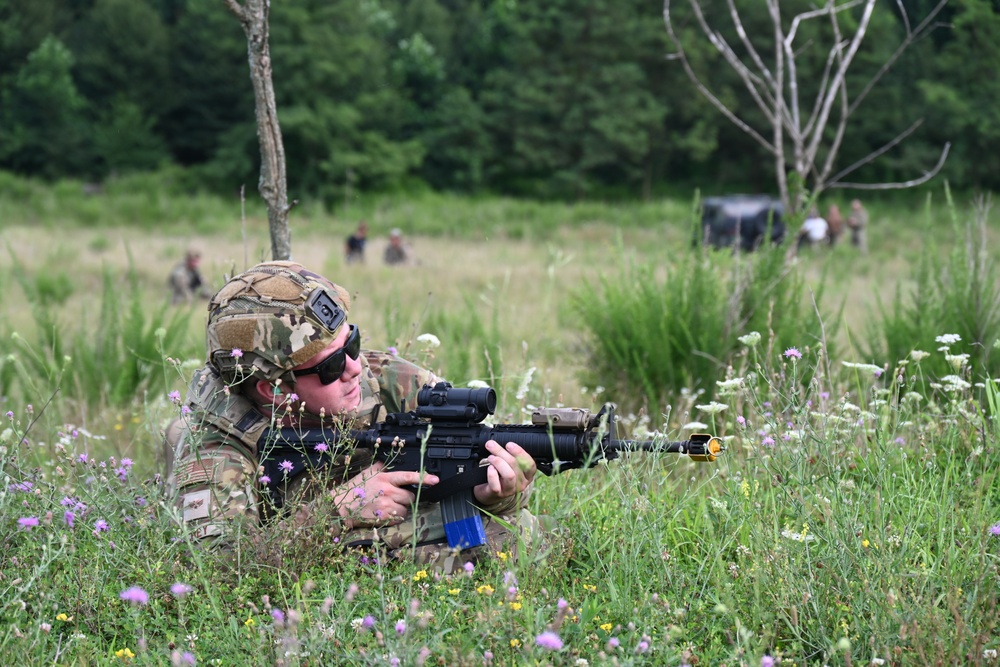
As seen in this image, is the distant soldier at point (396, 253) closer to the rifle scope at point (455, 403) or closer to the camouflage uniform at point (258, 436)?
the camouflage uniform at point (258, 436)

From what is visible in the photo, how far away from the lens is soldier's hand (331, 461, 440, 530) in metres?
2.67

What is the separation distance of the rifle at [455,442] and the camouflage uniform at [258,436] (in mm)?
69

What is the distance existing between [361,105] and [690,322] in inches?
1478

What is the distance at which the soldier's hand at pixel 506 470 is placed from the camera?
105 inches

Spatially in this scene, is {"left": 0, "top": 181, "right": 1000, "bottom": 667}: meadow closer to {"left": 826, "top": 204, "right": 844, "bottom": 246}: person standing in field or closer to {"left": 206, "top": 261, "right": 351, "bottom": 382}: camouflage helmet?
{"left": 206, "top": 261, "right": 351, "bottom": 382}: camouflage helmet

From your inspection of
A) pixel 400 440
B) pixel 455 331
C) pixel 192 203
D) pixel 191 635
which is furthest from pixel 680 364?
pixel 192 203

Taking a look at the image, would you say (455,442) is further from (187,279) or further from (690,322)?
(187,279)

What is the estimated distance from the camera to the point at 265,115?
3.68 m

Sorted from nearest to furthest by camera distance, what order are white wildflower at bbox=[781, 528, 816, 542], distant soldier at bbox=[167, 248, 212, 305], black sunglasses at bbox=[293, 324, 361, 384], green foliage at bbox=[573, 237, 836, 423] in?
white wildflower at bbox=[781, 528, 816, 542] → black sunglasses at bbox=[293, 324, 361, 384] → green foliage at bbox=[573, 237, 836, 423] → distant soldier at bbox=[167, 248, 212, 305]

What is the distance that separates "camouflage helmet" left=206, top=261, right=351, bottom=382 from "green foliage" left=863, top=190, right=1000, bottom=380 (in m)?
3.04

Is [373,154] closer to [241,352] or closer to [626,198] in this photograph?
[626,198]

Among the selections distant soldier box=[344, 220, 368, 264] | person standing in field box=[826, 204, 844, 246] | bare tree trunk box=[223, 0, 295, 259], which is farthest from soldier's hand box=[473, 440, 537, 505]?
person standing in field box=[826, 204, 844, 246]

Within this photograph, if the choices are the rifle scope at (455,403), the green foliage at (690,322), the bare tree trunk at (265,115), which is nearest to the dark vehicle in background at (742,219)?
the green foliage at (690,322)

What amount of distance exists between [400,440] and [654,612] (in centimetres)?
89
